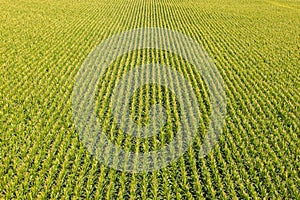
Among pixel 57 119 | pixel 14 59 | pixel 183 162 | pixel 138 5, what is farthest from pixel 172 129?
pixel 138 5

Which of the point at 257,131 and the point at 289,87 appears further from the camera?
the point at 289,87

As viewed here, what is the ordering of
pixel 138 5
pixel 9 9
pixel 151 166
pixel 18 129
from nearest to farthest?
pixel 151 166 → pixel 18 129 → pixel 9 9 → pixel 138 5

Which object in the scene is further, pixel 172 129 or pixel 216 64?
pixel 216 64

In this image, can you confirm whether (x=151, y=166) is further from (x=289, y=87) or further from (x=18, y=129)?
(x=289, y=87)

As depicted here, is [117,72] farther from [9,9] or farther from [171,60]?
[9,9]

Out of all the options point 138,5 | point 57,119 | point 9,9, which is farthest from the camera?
point 138,5

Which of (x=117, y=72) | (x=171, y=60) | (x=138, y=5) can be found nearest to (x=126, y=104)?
(x=117, y=72)
